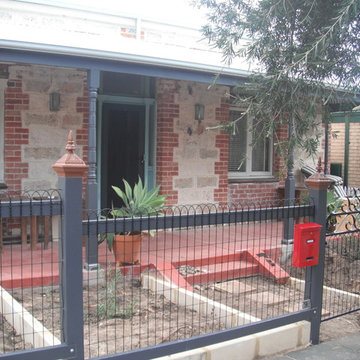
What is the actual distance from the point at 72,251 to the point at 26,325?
1.31 metres

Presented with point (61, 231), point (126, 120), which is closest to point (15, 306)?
point (61, 231)

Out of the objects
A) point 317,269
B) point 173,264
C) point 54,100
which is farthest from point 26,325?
point 54,100

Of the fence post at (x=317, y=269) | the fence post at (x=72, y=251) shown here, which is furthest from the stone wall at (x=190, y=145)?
the fence post at (x=72, y=251)

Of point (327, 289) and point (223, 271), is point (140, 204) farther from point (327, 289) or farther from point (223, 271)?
point (327, 289)

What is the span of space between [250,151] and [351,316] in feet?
15.9

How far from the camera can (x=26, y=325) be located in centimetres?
418

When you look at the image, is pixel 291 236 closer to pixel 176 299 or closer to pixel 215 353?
pixel 176 299

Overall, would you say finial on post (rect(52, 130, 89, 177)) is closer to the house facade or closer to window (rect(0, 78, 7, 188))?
the house facade

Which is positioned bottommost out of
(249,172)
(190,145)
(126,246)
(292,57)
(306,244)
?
(126,246)

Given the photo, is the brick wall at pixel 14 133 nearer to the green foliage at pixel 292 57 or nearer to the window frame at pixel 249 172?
the green foliage at pixel 292 57

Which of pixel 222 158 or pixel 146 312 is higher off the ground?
pixel 222 158

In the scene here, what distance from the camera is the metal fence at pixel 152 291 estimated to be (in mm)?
3287

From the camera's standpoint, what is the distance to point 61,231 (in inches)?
132

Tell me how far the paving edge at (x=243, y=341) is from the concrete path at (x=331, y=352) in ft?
0.26
